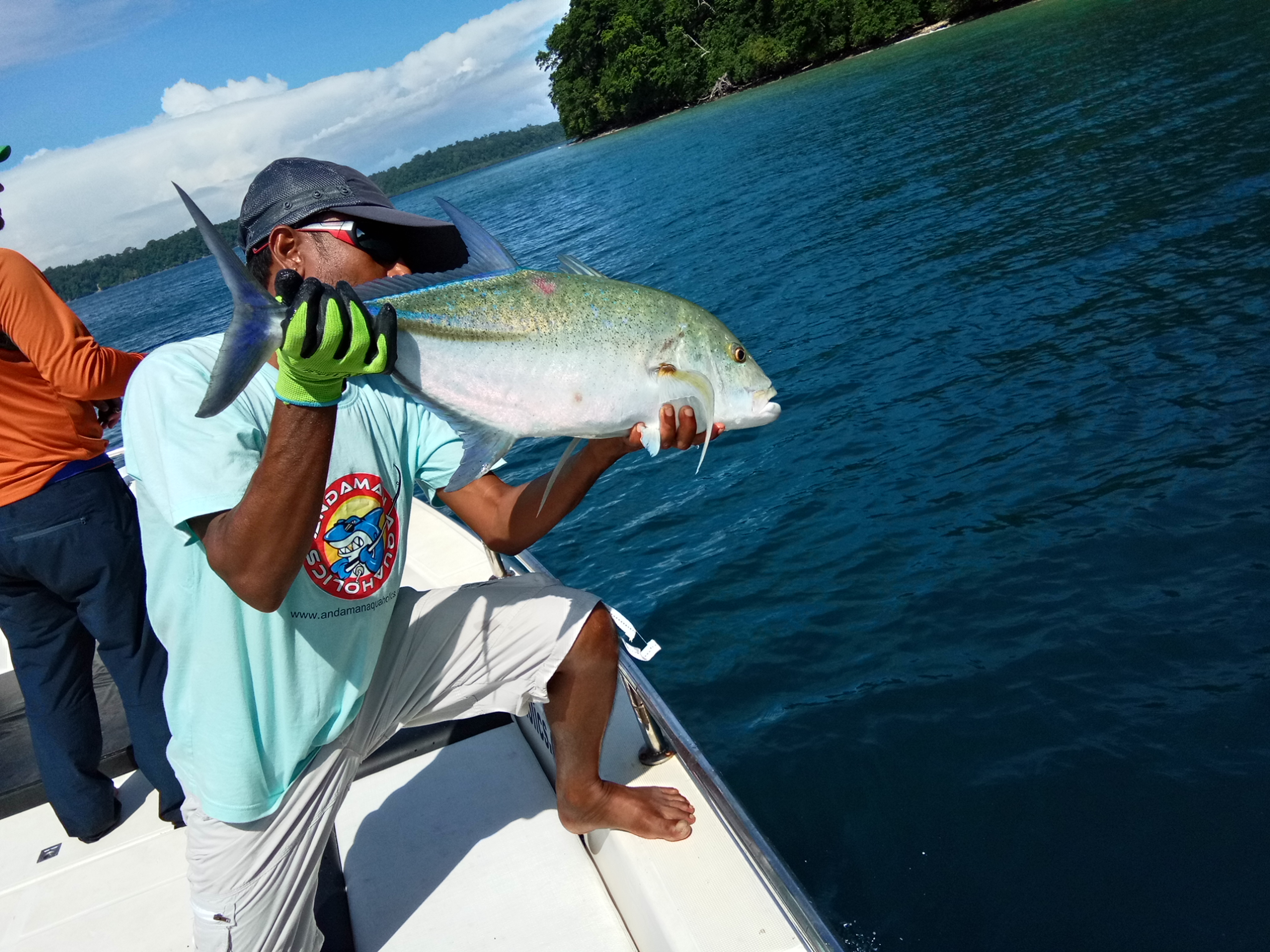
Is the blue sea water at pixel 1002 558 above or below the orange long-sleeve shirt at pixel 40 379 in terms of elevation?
below

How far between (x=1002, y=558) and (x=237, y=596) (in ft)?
15.8

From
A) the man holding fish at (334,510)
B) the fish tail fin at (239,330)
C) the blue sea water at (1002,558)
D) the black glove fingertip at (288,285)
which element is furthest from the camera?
the blue sea water at (1002,558)

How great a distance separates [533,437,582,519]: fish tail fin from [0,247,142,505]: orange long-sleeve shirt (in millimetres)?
1714

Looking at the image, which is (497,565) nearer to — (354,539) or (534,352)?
(354,539)

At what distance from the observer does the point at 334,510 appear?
2283 mm

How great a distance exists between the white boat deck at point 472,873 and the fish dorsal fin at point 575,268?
1.67m

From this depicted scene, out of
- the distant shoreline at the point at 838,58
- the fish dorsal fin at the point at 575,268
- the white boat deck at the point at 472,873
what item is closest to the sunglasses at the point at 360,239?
the fish dorsal fin at the point at 575,268

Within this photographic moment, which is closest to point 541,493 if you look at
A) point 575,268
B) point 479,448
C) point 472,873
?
point 479,448

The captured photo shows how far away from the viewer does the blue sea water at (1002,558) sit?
3.65 metres

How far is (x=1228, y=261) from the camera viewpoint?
866 centimetres

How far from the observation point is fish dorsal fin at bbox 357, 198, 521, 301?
2.14 m

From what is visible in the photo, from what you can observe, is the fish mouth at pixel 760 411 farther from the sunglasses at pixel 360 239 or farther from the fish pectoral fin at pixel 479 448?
the sunglasses at pixel 360 239

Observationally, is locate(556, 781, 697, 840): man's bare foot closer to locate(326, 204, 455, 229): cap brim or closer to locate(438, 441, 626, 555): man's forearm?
locate(438, 441, 626, 555): man's forearm

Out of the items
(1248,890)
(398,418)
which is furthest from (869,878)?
(398,418)
